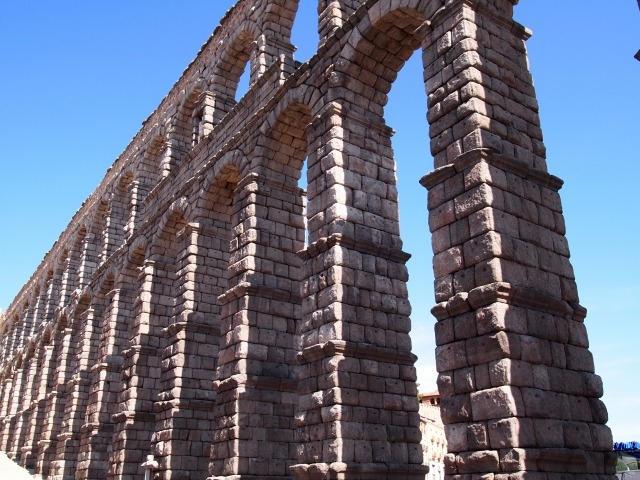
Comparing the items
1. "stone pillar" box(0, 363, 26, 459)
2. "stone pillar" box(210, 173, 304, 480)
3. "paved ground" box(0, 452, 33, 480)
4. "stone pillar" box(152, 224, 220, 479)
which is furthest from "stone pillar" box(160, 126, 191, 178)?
"stone pillar" box(0, 363, 26, 459)

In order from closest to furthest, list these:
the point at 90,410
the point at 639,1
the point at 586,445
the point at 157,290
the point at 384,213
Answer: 1. the point at 639,1
2. the point at 586,445
3. the point at 384,213
4. the point at 157,290
5. the point at 90,410

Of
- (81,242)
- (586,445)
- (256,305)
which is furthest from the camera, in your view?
(81,242)

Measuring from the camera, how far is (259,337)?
12.5 metres

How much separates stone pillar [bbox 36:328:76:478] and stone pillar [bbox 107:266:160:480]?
10009mm

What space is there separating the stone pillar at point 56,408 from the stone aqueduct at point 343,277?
19.7ft

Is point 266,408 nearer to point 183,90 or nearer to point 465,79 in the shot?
point 465,79

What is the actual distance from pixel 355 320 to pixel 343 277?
2.38 ft

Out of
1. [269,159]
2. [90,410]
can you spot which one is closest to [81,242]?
[90,410]

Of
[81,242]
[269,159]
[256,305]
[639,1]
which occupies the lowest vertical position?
[256,305]

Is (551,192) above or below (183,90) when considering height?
below

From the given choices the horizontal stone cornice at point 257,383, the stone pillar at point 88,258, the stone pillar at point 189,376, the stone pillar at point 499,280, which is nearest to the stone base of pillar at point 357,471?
the stone pillar at point 499,280

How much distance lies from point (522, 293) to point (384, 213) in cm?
447

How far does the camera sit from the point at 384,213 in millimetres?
11398

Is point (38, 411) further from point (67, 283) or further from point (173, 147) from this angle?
point (173, 147)
